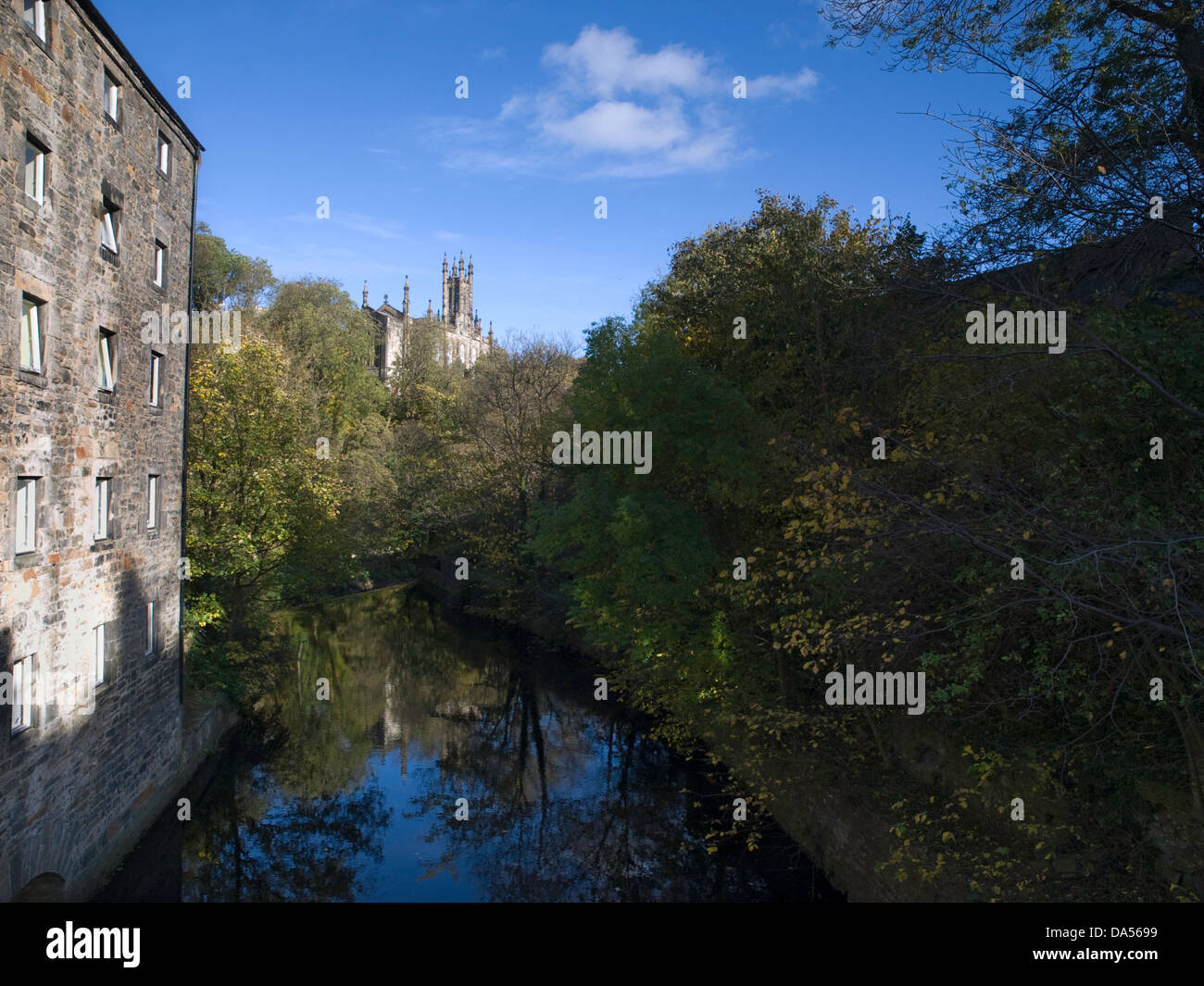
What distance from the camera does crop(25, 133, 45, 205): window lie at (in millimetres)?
10836

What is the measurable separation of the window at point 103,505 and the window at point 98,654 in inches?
57.9

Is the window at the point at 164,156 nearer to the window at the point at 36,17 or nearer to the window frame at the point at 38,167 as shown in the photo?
the window at the point at 36,17

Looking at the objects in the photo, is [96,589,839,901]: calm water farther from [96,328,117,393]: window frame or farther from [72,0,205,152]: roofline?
[72,0,205,152]: roofline

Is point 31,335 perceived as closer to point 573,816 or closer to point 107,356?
point 107,356

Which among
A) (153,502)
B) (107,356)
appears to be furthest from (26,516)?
(153,502)

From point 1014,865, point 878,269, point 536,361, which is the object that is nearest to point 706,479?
point 878,269

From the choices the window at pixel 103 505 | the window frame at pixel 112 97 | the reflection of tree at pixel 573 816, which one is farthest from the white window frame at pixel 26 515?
the reflection of tree at pixel 573 816

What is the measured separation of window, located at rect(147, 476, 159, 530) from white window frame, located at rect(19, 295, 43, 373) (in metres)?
4.88

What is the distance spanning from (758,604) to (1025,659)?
6.71 meters

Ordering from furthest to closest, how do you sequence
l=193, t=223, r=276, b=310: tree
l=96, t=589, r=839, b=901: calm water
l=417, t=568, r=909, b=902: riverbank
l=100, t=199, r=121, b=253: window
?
l=193, t=223, r=276, b=310: tree < l=96, t=589, r=839, b=901: calm water < l=100, t=199, r=121, b=253: window < l=417, t=568, r=909, b=902: riverbank

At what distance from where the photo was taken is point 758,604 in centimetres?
1653

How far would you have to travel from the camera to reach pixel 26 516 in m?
11.0

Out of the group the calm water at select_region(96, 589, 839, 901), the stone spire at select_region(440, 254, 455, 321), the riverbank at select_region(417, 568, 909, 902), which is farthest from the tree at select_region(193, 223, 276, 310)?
the stone spire at select_region(440, 254, 455, 321)
